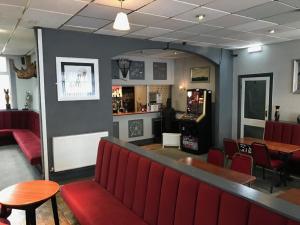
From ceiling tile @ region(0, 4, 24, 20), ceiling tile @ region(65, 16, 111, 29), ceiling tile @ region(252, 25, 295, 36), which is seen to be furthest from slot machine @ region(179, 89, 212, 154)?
ceiling tile @ region(0, 4, 24, 20)

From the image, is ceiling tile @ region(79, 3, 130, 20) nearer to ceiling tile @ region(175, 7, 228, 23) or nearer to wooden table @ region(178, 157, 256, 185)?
ceiling tile @ region(175, 7, 228, 23)

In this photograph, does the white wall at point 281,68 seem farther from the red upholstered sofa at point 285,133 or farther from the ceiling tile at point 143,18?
the ceiling tile at point 143,18

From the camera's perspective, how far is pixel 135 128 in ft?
24.2

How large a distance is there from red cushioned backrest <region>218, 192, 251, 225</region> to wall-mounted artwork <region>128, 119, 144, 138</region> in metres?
5.82

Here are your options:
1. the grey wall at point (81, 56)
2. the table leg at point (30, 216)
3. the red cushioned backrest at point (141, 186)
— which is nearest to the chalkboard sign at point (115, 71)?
the grey wall at point (81, 56)

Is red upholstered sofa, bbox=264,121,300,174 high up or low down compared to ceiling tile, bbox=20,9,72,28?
down

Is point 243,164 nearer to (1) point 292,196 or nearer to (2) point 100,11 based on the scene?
(1) point 292,196

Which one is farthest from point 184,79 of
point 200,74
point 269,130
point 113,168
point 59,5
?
point 113,168

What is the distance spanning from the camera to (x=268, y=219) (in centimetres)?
131

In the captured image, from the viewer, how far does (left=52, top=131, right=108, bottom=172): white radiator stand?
426 cm

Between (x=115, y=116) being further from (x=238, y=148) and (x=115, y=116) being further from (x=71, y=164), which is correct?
(x=238, y=148)

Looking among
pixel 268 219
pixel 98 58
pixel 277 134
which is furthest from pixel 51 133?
pixel 277 134

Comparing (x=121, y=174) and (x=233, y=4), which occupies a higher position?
(x=233, y=4)

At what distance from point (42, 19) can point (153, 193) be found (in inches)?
119
